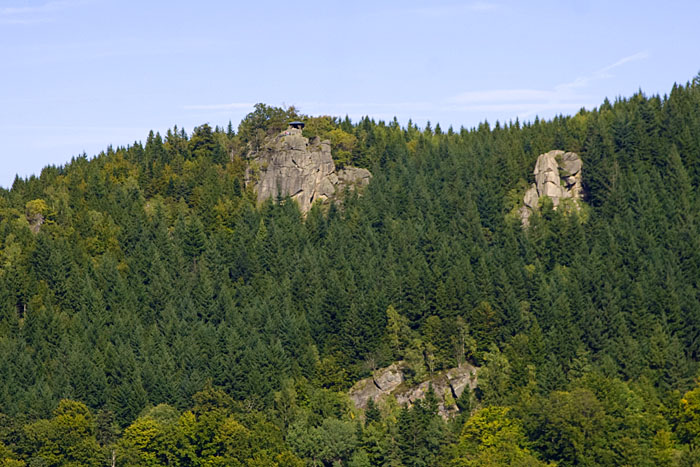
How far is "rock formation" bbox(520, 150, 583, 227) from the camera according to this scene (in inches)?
7274

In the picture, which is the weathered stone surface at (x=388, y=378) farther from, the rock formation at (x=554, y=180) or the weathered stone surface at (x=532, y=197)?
the weathered stone surface at (x=532, y=197)

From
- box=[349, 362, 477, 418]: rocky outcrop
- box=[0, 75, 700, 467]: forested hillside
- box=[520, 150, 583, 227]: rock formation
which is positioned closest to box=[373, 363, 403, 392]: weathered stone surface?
box=[349, 362, 477, 418]: rocky outcrop

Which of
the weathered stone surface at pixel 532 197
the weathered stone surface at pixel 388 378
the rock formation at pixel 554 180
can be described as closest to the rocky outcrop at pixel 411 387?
the weathered stone surface at pixel 388 378

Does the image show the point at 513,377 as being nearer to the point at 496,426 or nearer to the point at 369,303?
the point at 496,426

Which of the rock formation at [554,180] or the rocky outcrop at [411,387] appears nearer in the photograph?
the rocky outcrop at [411,387]

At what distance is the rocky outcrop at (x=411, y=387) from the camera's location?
13275 cm

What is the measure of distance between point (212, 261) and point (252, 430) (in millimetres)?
59974

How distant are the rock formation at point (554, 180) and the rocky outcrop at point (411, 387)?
5246cm

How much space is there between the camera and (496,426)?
388ft

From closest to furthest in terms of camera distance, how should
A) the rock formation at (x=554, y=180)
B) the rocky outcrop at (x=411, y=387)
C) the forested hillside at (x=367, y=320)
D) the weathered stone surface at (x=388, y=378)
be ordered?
the forested hillside at (x=367, y=320) < the rocky outcrop at (x=411, y=387) < the weathered stone surface at (x=388, y=378) < the rock formation at (x=554, y=180)

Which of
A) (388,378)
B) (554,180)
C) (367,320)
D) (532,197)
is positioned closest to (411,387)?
(388,378)

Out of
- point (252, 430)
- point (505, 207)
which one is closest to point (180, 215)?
point (505, 207)

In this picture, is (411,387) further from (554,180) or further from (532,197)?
(554,180)

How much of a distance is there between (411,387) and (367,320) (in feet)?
41.1
